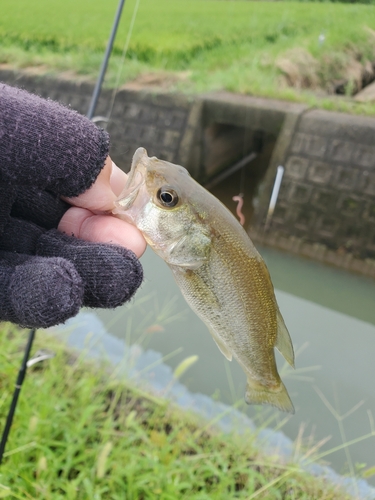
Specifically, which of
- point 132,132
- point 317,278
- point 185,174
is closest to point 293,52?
point 132,132

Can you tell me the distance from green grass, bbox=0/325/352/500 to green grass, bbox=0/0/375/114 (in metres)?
3.64

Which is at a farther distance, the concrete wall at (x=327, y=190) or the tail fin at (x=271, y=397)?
the concrete wall at (x=327, y=190)

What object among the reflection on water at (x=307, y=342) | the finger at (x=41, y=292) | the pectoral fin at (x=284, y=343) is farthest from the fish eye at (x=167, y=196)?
the reflection on water at (x=307, y=342)

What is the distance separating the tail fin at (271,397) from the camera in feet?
3.92

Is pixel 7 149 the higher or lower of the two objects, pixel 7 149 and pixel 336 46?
the lower

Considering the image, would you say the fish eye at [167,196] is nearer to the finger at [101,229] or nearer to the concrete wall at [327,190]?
the finger at [101,229]

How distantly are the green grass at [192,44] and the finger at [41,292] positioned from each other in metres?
4.18

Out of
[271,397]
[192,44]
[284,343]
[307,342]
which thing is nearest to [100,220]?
[284,343]

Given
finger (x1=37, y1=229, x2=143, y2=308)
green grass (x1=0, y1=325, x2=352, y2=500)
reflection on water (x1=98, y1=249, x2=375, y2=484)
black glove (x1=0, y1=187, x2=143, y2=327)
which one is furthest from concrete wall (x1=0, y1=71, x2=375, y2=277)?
finger (x1=37, y1=229, x2=143, y2=308)

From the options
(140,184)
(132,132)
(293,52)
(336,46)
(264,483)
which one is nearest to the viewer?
(140,184)

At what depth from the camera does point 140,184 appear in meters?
1.03

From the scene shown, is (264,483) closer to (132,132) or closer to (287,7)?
(132,132)

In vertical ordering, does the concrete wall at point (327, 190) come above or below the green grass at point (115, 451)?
above

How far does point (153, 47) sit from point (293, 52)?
227 centimetres
